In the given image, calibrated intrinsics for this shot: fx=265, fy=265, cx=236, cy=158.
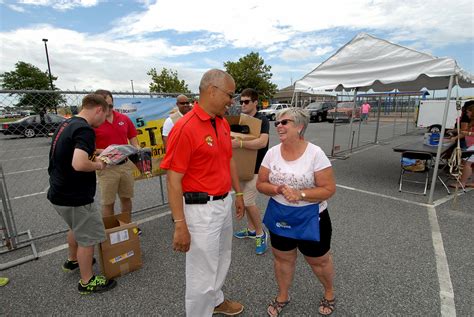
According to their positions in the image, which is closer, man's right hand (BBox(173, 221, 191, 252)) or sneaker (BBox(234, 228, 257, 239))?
man's right hand (BBox(173, 221, 191, 252))

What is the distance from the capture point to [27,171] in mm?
7562

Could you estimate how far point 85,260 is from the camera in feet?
8.05

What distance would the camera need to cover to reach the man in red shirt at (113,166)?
10.1 feet

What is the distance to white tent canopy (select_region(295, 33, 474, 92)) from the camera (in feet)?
14.1

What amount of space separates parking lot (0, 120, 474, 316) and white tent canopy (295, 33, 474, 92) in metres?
2.18

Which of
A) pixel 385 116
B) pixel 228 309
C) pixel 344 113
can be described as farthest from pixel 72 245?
pixel 385 116

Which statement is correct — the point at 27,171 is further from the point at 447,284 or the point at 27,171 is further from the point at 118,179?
the point at 447,284

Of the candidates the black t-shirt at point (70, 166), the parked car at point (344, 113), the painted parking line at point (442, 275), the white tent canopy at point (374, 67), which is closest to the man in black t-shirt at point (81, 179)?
the black t-shirt at point (70, 166)

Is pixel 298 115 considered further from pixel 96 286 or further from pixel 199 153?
pixel 96 286

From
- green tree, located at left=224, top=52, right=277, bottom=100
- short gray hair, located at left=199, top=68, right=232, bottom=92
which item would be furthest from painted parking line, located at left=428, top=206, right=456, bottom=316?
green tree, located at left=224, top=52, right=277, bottom=100

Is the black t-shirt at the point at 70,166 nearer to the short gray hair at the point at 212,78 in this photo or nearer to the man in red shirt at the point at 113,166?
the man in red shirt at the point at 113,166

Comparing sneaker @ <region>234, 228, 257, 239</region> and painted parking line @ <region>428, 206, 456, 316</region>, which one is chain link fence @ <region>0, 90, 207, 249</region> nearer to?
sneaker @ <region>234, 228, 257, 239</region>

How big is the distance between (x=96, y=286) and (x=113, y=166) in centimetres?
133

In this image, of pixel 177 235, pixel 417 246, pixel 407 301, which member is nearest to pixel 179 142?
pixel 177 235
